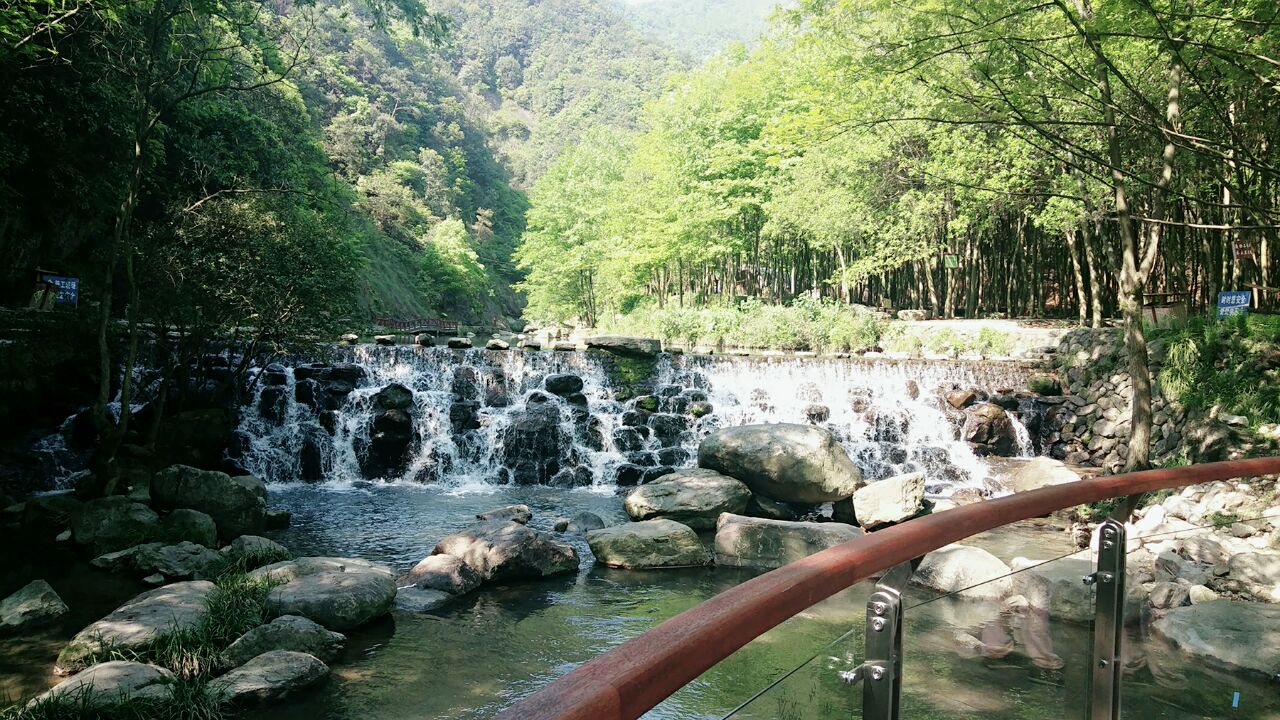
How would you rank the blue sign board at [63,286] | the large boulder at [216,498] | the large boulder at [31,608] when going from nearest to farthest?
1. the large boulder at [31,608]
2. the large boulder at [216,498]
3. the blue sign board at [63,286]

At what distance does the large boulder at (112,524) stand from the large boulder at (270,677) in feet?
13.0

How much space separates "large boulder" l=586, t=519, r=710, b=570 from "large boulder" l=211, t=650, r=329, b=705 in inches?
140

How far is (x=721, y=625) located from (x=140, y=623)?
247 inches

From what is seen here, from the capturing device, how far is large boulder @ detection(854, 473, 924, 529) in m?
9.76

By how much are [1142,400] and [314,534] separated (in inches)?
408

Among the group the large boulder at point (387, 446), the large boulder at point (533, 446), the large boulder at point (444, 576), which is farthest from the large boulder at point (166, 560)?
the large boulder at point (533, 446)

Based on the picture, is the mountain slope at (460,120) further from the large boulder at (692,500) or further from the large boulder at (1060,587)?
the large boulder at (1060,587)

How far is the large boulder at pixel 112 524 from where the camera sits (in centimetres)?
820

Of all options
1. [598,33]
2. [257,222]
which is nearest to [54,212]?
[257,222]

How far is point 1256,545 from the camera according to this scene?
333cm

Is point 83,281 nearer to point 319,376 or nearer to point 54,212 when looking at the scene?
point 54,212

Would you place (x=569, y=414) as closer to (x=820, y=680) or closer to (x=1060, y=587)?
(x=1060, y=587)

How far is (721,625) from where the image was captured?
3.15ft

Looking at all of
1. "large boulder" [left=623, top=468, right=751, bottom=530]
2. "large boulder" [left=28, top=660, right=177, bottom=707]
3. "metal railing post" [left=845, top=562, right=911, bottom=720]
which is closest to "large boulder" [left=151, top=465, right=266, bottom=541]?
"large boulder" [left=28, top=660, right=177, bottom=707]
